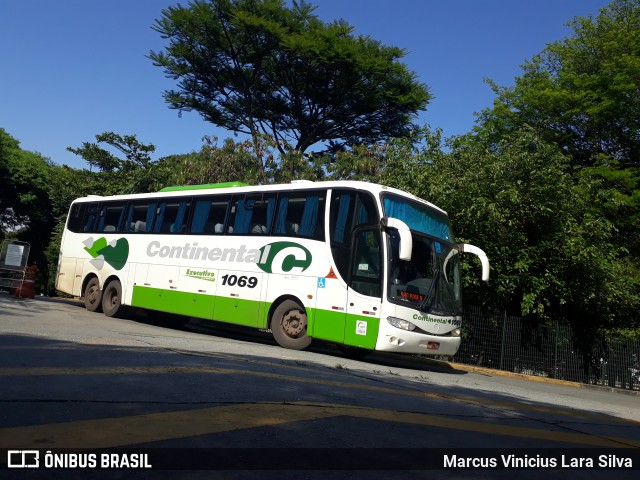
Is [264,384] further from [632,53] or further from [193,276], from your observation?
[632,53]

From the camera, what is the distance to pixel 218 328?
19781 mm

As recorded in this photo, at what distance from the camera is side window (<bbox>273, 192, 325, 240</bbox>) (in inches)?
507

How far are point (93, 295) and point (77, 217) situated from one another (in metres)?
3.06

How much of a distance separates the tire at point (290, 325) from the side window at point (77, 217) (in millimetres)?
9142

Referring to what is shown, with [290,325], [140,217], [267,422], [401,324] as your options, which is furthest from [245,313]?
[267,422]

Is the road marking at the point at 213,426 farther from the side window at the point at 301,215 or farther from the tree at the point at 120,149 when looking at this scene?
the tree at the point at 120,149

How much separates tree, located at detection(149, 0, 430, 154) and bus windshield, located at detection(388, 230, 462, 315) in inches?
705

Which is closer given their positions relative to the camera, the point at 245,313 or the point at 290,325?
the point at 290,325

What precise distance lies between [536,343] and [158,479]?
15072mm

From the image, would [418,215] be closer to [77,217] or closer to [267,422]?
[267,422]

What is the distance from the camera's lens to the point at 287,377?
7.47 metres

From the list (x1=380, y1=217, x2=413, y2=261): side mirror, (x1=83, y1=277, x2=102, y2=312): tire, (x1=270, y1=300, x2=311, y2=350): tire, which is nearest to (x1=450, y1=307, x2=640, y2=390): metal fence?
(x1=270, y1=300, x2=311, y2=350): tire

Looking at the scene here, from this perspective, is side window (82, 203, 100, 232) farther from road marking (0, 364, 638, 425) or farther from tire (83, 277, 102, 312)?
road marking (0, 364, 638, 425)

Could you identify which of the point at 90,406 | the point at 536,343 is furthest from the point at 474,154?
the point at 90,406
